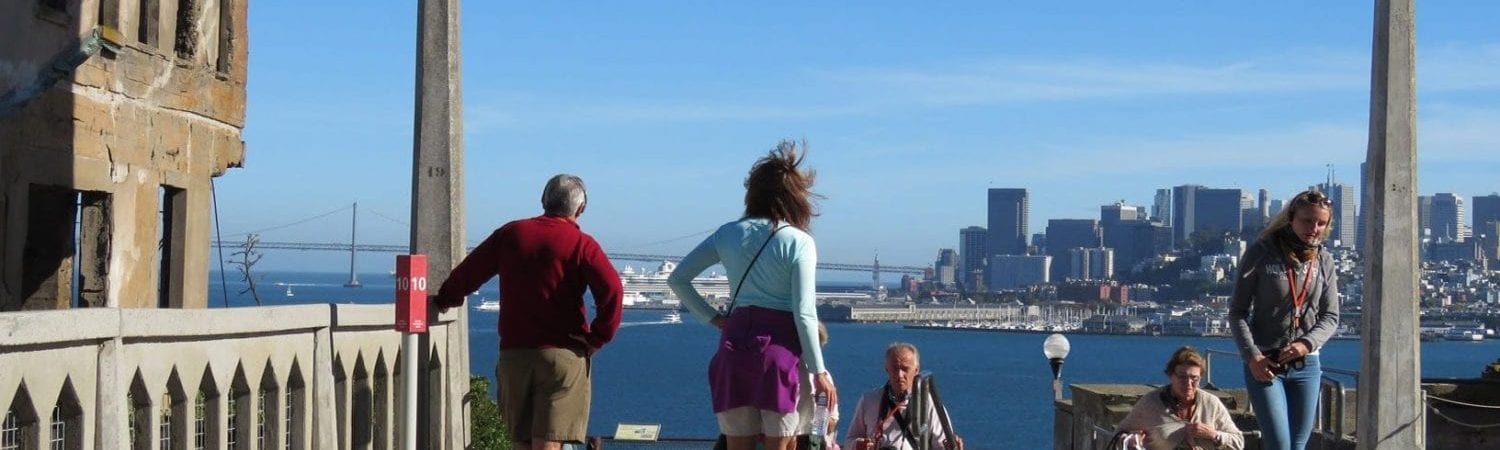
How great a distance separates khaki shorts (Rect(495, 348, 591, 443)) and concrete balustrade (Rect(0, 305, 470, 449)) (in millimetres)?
668

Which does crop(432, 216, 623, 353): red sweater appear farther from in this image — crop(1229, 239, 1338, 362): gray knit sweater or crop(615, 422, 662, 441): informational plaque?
crop(615, 422, 662, 441): informational plaque

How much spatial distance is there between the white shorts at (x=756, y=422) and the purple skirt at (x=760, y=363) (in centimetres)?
3

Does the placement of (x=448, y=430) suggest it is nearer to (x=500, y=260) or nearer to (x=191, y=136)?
(x=500, y=260)

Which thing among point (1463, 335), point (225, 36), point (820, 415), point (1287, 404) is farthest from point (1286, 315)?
point (1463, 335)

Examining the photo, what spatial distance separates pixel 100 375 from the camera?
19.4 ft

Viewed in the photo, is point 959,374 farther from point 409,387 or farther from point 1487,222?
point 409,387

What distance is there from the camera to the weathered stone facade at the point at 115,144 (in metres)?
12.8

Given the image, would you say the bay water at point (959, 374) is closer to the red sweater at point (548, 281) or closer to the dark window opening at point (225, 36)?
the dark window opening at point (225, 36)

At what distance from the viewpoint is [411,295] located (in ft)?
25.1

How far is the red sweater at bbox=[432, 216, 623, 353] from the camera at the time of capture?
7844mm

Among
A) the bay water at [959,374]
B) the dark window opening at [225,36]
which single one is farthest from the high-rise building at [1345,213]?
the dark window opening at [225,36]

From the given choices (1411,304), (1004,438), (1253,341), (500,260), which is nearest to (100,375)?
(500,260)

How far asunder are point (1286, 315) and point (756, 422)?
122 inches

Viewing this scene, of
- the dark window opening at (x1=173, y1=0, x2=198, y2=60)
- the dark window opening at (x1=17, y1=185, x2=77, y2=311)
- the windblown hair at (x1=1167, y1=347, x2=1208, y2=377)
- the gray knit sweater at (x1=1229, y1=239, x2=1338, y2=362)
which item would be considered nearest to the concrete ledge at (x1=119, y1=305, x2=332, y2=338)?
the windblown hair at (x1=1167, y1=347, x2=1208, y2=377)
